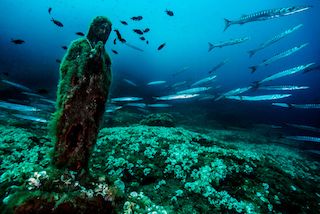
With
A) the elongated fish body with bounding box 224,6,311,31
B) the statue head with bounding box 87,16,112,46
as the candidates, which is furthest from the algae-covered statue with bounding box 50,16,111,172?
the elongated fish body with bounding box 224,6,311,31

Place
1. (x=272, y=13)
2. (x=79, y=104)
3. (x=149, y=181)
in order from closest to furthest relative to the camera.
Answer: (x=79, y=104)
(x=149, y=181)
(x=272, y=13)

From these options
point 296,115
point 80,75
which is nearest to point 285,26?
point 296,115

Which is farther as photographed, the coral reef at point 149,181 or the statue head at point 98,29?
the statue head at point 98,29

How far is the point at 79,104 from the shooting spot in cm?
347

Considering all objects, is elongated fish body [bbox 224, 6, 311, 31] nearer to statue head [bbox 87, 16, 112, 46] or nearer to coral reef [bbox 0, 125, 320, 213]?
coral reef [bbox 0, 125, 320, 213]

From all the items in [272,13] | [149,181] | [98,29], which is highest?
[272,13]

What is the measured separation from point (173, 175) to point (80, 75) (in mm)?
3213

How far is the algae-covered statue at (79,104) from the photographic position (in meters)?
3.42

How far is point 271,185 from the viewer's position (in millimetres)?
5602

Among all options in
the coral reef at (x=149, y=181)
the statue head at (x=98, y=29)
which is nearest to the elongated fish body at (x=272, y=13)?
the coral reef at (x=149, y=181)

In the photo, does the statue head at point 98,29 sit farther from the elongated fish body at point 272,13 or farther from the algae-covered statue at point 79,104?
the elongated fish body at point 272,13

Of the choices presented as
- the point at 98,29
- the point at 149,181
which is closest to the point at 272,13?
the point at 98,29

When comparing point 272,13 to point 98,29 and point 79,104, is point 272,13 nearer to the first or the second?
point 98,29

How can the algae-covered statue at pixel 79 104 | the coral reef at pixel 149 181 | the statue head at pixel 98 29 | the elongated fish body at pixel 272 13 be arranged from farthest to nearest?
1. the elongated fish body at pixel 272 13
2. the statue head at pixel 98 29
3. the algae-covered statue at pixel 79 104
4. the coral reef at pixel 149 181
